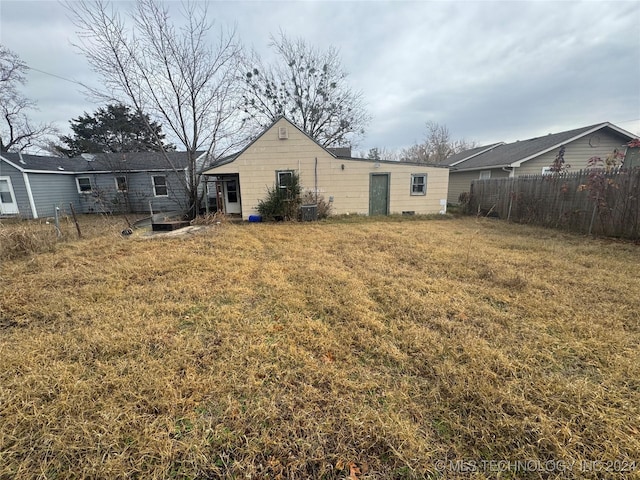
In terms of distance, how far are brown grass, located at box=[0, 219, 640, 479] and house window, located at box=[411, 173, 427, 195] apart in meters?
7.94

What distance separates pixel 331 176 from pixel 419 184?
4.18 metres

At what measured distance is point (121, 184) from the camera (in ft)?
48.3

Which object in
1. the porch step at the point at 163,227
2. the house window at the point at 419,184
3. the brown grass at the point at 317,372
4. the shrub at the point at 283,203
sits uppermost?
the house window at the point at 419,184

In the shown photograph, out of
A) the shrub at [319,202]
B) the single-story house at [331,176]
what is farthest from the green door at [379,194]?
the shrub at [319,202]

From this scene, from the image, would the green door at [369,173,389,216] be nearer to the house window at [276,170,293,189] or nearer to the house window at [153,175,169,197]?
the house window at [276,170,293,189]

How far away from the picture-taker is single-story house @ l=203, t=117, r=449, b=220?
1094 centimetres

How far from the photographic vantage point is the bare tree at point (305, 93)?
18109mm

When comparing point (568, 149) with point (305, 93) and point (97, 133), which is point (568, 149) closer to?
point (305, 93)

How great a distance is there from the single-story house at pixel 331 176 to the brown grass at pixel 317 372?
7574mm

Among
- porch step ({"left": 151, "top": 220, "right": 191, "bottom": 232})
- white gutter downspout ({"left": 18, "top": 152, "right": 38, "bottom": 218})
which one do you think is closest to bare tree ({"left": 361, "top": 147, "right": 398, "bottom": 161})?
porch step ({"left": 151, "top": 220, "right": 191, "bottom": 232})

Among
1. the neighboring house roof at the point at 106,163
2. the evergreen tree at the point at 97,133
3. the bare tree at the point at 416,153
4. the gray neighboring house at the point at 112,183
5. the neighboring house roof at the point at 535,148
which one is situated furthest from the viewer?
the bare tree at the point at 416,153

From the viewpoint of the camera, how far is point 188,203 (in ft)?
38.5

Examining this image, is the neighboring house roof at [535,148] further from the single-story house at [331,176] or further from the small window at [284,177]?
the small window at [284,177]

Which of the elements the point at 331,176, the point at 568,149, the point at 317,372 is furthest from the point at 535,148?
the point at 317,372
